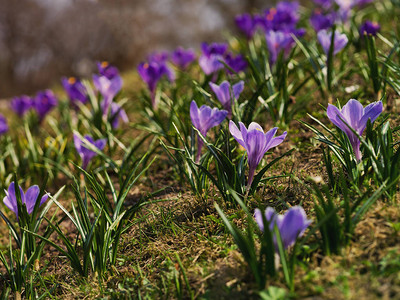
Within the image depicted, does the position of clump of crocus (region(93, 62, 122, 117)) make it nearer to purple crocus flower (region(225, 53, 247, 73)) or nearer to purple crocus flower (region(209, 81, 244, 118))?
purple crocus flower (region(225, 53, 247, 73))

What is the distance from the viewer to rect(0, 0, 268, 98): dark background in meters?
8.04

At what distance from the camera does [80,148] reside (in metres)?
2.39

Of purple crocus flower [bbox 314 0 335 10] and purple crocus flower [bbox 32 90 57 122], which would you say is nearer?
purple crocus flower [bbox 32 90 57 122]

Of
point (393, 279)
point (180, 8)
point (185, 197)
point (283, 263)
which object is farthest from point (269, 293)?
point (180, 8)

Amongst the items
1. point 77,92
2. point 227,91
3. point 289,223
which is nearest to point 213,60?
point 227,91

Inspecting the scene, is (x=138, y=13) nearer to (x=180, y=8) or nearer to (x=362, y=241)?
(x=180, y=8)

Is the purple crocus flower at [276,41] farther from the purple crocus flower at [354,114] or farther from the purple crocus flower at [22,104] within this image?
the purple crocus flower at [22,104]

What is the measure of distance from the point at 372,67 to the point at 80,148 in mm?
1836

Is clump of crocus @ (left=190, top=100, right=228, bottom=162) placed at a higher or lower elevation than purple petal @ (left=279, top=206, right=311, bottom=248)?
higher

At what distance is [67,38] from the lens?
819 cm

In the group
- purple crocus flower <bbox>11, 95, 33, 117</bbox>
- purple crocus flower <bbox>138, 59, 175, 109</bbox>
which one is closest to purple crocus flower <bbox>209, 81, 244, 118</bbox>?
purple crocus flower <bbox>138, 59, 175, 109</bbox>

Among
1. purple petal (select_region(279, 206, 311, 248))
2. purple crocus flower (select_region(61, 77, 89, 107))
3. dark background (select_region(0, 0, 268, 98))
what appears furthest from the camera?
dark background (select_region(0, 0, 268, 98))

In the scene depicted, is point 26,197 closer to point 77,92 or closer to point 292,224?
point 292,224

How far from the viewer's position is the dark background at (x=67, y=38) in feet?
26.4
